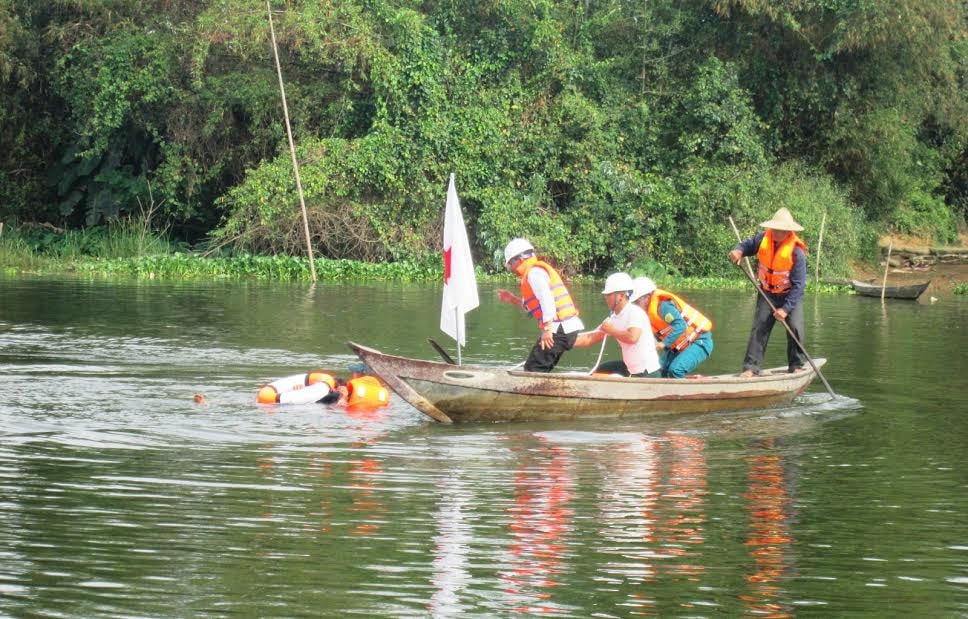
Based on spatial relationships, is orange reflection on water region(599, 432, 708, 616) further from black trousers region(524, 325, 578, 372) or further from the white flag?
the white flag

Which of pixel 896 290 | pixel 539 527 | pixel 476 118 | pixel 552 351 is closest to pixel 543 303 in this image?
pixel 552 351

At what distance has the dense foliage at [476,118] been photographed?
33.5 m

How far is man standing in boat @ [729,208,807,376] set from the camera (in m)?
14.2

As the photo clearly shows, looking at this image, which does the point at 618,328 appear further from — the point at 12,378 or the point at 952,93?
the point at 952,93

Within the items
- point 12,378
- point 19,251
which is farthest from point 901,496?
point 19,251

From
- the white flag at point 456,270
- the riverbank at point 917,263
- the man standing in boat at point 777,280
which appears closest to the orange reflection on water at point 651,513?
the white flag at point 456,270

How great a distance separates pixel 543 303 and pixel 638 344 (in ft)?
3.39

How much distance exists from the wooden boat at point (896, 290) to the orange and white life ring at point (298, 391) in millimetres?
19145

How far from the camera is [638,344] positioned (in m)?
13.0

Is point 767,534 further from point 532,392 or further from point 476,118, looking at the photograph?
point 476,118

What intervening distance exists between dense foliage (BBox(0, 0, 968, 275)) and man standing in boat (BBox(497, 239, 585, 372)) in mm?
20402

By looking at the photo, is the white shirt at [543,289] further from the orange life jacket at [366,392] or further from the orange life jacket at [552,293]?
the orange life jacket at [366,392]

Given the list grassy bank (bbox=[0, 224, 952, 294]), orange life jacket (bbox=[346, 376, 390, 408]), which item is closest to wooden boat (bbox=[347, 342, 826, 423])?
orange life jacket (bbox=[346, 376, 390, 408])

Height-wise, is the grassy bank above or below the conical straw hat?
below
